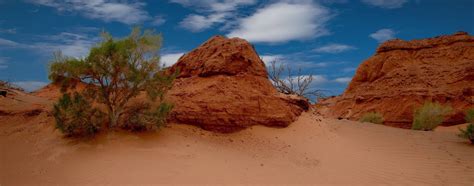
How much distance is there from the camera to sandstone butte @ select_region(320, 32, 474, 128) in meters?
20.8

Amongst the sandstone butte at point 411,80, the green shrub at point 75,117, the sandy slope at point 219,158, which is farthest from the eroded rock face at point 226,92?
the sandstone butte at point 411,80

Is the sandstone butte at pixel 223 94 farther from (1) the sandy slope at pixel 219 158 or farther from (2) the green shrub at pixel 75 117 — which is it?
(2) the green shrub at pixel 75 117

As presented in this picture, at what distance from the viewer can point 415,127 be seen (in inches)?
657

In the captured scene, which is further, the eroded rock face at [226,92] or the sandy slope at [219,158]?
the eroded rock face at [226,92]

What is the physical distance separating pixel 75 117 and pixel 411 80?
2155 centimetres

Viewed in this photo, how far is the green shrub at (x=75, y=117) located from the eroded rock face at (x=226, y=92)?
1916 millimetres

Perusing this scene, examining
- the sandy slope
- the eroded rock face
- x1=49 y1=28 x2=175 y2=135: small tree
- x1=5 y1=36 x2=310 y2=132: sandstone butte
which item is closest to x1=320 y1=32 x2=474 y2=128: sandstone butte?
the sandy slope

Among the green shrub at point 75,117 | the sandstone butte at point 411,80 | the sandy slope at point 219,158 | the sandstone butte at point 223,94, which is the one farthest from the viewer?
the sandstone butte at point 411,80

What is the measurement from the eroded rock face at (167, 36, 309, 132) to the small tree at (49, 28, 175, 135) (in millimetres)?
953

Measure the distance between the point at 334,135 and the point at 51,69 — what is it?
300 inches

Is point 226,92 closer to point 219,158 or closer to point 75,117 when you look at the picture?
point 219,158

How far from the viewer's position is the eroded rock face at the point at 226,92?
845 centimetres

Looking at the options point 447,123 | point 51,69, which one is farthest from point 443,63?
point 51,69

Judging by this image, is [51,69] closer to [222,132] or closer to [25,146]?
[25,146]
